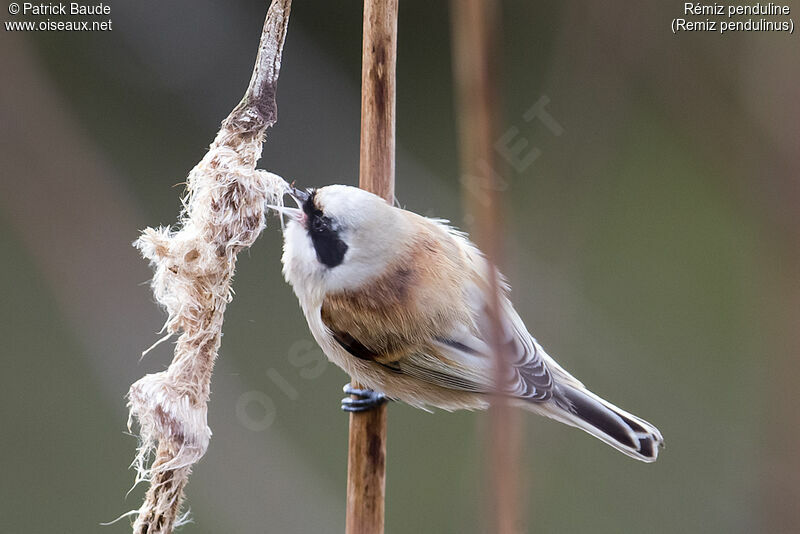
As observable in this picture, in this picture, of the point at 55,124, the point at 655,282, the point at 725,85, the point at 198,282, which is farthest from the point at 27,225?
the point at 655,282

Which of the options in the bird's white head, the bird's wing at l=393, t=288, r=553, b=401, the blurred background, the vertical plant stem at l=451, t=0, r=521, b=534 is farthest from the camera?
the blurred background

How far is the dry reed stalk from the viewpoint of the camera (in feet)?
3.41

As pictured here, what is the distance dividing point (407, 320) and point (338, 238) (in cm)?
21

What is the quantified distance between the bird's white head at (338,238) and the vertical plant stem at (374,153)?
42 millimetres

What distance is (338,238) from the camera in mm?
1359

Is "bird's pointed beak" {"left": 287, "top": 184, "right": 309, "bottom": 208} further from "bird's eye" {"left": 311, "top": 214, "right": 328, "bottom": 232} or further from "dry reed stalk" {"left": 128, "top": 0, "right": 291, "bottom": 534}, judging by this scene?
"dry reed stalk" {"left": 128, "top": 0, "right": 291, "bottom": 534}

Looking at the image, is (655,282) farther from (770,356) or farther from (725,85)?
(770,356)

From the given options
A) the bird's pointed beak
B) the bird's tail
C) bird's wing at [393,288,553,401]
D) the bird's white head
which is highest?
the bird's pointed beak

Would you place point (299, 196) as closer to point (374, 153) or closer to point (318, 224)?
point (318, 224)

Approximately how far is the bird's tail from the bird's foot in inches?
12.7

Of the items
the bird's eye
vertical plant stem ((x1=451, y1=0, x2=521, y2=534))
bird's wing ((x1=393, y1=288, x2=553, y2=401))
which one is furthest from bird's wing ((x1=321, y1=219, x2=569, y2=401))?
vertical plant stem ((x1=451, y1=0, x2=521, y2=534))

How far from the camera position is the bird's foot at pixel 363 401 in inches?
56.2

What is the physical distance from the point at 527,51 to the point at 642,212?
2.57 ft

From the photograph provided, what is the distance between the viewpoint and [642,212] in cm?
309
